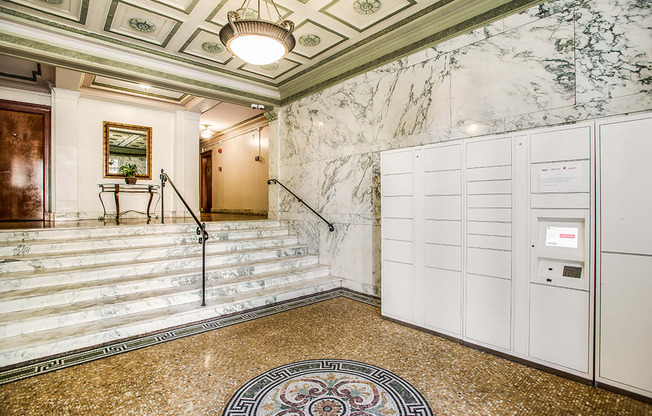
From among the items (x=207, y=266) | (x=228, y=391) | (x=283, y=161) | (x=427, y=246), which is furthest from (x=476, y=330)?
(x=283, y=161)

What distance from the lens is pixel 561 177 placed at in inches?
99.2

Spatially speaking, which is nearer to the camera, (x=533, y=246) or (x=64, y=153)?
(x=533, y=246)

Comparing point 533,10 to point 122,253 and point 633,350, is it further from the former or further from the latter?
point 122,253

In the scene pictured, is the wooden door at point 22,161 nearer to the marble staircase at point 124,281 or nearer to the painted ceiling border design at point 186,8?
the marble staircase at point 124,281

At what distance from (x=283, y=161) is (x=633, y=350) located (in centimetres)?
569

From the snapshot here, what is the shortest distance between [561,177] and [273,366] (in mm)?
2751

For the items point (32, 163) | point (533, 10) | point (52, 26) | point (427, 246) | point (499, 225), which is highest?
point (52, 26)

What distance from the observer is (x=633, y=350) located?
2.21 meters

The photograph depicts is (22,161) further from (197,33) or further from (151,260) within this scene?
(197,33)

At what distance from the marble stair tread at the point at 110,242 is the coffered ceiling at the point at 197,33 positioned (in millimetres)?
2414

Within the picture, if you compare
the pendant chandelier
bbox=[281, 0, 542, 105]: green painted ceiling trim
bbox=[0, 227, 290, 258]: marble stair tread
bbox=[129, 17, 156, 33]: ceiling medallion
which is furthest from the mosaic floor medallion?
bbox=[129, 17, 156, 33]: ceiling medallion

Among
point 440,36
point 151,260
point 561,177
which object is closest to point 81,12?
point 151,260

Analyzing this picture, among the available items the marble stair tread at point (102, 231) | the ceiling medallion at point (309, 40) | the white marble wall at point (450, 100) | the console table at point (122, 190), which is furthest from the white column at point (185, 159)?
the ceiling medallion at point (309, 40)

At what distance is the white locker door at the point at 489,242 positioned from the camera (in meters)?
2.82
